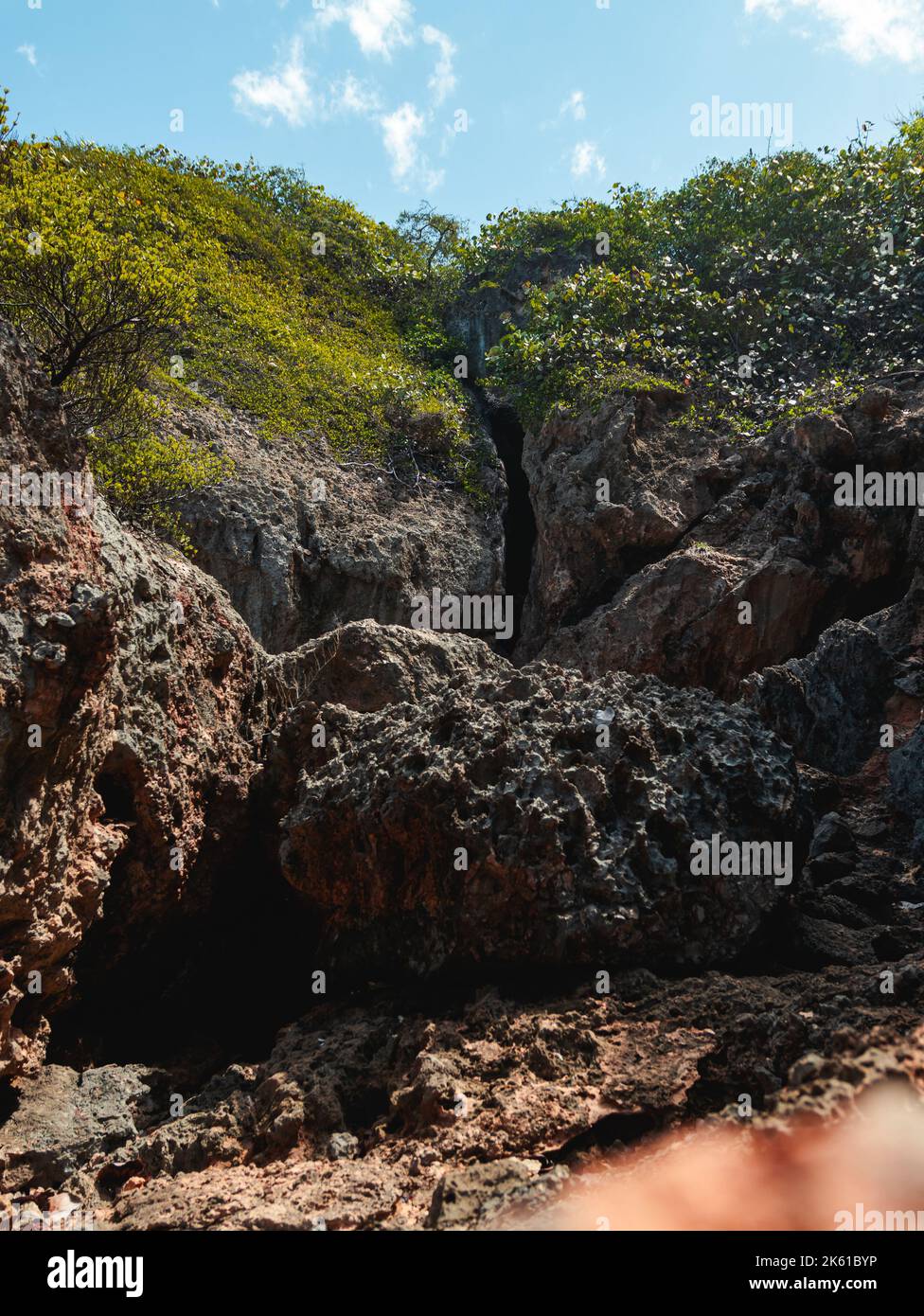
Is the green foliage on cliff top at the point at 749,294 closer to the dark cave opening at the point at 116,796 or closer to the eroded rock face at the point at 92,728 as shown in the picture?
the eroded rock face at the point at 92,728

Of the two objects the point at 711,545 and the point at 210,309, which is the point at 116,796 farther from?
the point at 210,309

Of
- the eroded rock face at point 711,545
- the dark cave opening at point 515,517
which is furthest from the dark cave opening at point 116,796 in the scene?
the dark cave opening at point 515,517

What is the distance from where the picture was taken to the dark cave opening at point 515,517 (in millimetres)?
13930

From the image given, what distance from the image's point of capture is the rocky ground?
12.9 ft

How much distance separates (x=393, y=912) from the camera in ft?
18.2

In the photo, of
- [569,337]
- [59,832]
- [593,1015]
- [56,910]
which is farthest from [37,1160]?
[569,337]

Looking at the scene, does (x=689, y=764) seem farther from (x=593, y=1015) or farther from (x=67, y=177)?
(x=67, y=177)

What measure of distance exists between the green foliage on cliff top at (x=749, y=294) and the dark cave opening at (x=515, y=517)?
74 centimetres

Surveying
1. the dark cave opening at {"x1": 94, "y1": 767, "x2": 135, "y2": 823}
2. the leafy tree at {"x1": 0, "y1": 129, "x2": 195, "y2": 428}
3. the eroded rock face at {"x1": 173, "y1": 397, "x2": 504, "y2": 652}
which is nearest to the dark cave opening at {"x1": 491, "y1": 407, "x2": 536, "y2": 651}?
the eroded rock face at {"x1": 173, "y1": 397, "x2": 504, "y2": 652}

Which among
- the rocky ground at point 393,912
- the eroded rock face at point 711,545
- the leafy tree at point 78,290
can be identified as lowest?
the rocky ground at point 393,912

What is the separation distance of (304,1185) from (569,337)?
1253 cm

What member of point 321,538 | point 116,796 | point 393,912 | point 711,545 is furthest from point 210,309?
point 393,912

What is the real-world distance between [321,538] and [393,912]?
23.0 feet
